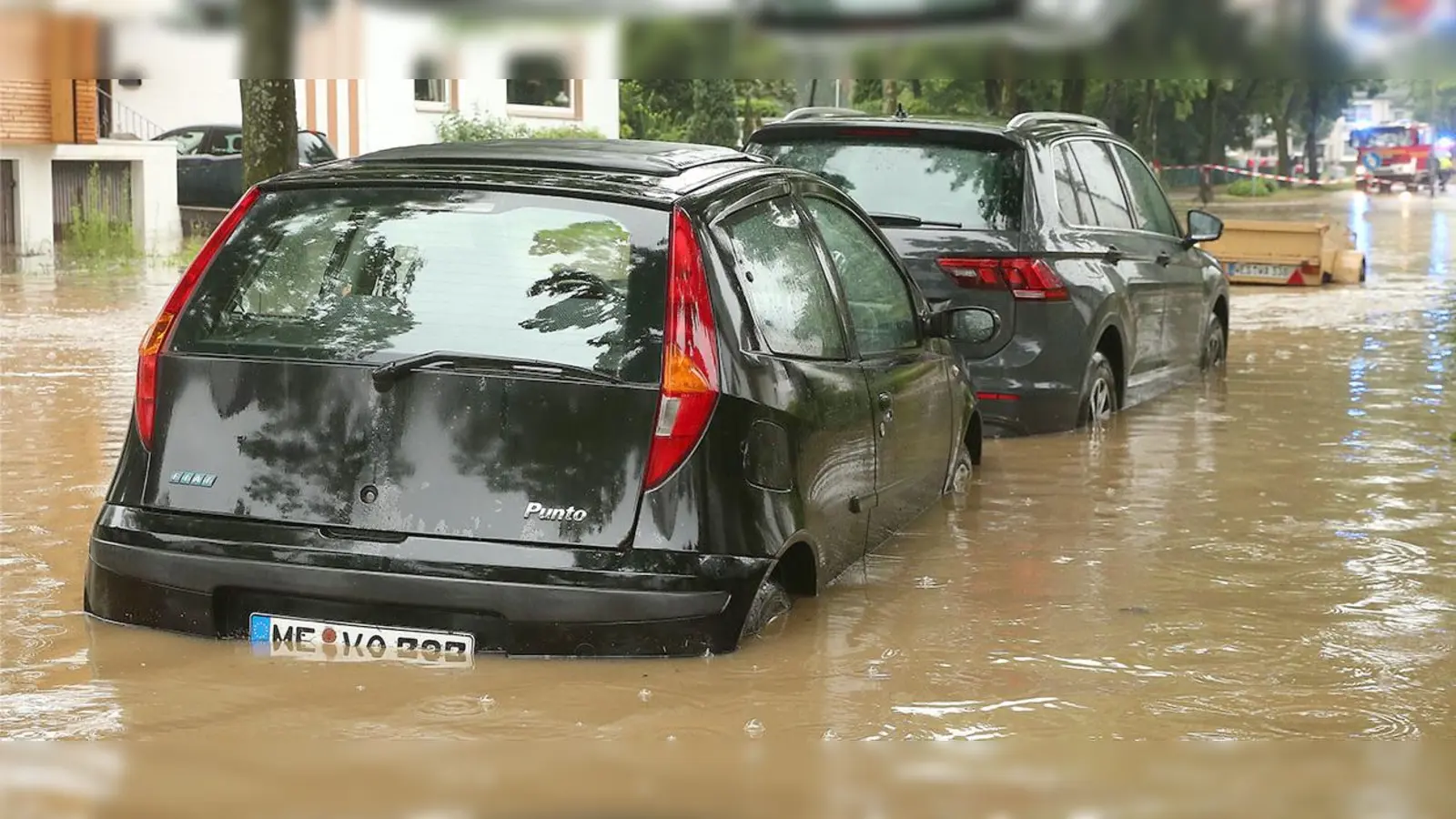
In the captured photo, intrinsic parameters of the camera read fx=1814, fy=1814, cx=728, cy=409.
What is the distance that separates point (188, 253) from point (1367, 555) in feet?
62.4

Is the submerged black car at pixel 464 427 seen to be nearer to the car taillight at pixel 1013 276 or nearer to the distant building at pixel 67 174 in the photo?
the car taillight at pixel 1013 276

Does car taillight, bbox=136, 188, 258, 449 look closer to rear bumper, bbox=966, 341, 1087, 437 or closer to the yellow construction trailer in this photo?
rear bumper, bbox=966, 341, 1087, 437

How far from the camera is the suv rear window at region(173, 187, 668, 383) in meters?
4.82

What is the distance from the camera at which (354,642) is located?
4.70 meters

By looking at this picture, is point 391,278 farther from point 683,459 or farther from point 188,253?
point 188,253

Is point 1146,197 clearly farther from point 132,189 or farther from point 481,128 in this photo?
point 481,128

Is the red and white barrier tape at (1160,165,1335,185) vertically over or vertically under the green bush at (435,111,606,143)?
under

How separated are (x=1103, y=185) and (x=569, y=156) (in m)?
6.09

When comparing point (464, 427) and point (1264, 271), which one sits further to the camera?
point (1264, 271)

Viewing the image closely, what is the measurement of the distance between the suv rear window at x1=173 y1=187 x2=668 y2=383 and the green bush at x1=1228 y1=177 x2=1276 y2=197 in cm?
5177

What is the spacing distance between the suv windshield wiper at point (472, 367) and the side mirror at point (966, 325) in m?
2.53

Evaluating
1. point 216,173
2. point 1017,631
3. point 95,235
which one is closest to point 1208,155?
point 216,173

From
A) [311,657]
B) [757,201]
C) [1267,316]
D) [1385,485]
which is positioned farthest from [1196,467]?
[1267,316]

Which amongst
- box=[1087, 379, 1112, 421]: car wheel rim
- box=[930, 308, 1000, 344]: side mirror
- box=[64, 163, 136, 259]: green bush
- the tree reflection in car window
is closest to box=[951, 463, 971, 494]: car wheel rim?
box=[930, 308, 1000, 344]: side mirror
